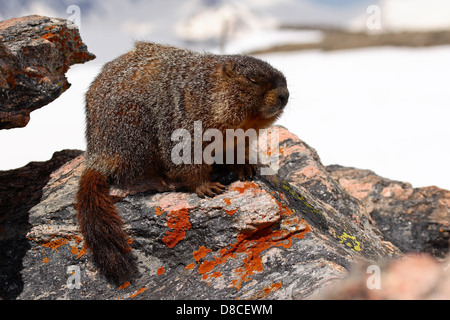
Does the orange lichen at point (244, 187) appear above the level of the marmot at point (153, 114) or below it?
below

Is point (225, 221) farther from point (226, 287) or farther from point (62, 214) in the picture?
point (62, 214)

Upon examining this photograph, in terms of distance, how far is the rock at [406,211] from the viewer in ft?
23.1

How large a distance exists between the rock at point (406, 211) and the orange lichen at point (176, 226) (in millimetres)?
3778

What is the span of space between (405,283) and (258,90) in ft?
10.3

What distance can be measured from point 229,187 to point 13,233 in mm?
2526

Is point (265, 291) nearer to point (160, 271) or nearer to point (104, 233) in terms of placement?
point (160, 271)

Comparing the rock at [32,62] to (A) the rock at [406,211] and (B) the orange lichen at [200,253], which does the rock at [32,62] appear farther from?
(A) the rock at [406,211]

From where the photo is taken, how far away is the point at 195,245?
475 cm

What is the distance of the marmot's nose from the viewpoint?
505 cm

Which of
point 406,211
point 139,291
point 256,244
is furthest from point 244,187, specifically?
point 406,211

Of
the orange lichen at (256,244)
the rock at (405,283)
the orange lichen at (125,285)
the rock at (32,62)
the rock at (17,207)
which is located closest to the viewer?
the rock at (405,283)

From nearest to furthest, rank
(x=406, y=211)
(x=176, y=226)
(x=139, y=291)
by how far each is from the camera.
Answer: (x=139, y=291), (x=176, y=226), (x=406, y=211)

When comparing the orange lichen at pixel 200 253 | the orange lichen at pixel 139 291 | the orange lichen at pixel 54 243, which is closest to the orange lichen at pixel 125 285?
the orange lichen at pixel 139 291
